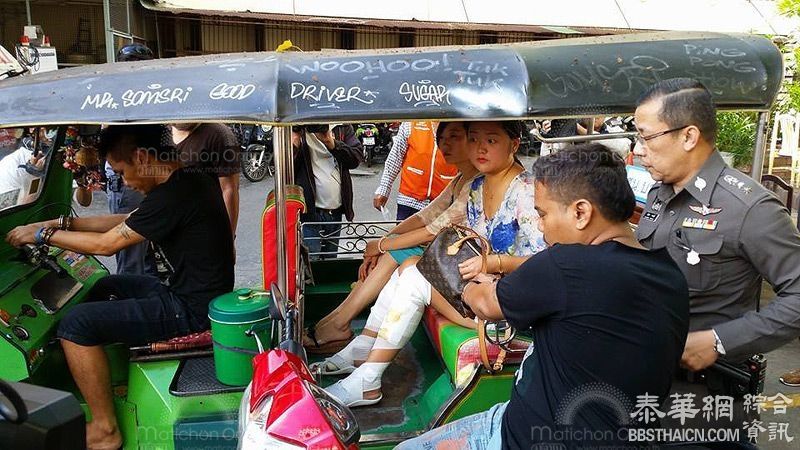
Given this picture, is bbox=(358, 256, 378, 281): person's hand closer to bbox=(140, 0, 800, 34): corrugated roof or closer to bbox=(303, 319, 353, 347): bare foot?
bbox=(303, 319, 353, 347): bare foot

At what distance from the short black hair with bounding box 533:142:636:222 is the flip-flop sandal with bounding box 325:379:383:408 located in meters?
1.63

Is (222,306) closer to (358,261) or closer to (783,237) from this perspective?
(358,261)

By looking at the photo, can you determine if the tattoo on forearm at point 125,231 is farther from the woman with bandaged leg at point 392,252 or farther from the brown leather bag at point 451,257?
the brown leather bag at point 451,257

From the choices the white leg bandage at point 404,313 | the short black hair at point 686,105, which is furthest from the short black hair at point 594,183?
the white leg bandage at point 404,313

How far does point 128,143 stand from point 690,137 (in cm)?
235

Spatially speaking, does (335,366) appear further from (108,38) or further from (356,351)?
(108,38)

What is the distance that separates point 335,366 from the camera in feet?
10.7

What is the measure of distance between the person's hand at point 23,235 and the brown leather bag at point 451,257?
6.03 feet

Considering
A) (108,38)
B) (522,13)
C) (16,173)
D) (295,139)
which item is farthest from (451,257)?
(522,13)

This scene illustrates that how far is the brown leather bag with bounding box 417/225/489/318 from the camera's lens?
8.59 feet

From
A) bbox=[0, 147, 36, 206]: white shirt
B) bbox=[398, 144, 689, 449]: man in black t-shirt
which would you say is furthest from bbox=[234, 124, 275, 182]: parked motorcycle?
bbox=[398, 144, 689, 449]: man in black t-shirt

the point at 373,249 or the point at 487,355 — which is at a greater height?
the point at 487,355

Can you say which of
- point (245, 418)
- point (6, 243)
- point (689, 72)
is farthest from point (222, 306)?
point (689, 72)

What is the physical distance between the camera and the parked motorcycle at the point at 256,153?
38.1 feet
